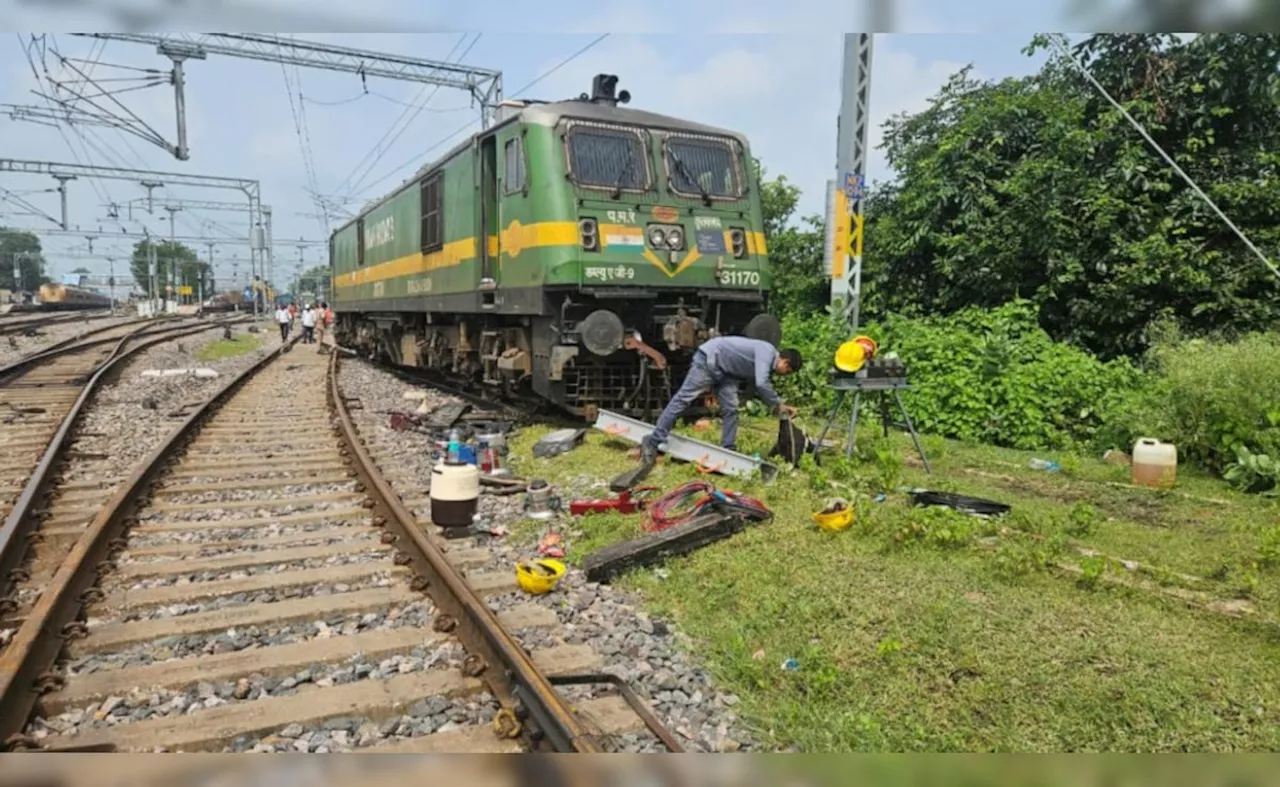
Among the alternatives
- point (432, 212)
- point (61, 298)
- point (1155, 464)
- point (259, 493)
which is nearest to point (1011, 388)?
point (1155, 464)

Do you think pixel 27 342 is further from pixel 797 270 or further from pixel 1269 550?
pixel 1269 550

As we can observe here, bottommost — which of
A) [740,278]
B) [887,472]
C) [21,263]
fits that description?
[887,472]

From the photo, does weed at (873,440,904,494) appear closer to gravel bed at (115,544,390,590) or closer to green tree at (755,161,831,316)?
gravel bed at (115,544,390,590)

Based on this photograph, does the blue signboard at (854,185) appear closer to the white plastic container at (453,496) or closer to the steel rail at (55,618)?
the white plastic container at (453,496)

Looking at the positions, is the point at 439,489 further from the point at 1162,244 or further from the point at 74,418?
the point at 1162,244

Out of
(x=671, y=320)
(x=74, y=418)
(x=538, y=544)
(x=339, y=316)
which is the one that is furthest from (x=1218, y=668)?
(x=339, y=316)

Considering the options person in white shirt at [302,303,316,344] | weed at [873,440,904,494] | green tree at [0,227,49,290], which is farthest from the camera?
green tree at [0,227,49,290]

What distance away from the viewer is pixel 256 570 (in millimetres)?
4855

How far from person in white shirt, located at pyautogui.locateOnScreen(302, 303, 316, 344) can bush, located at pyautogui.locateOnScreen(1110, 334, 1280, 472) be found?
24.6m

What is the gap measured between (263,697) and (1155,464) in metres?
6.84

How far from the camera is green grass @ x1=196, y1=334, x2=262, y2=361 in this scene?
21.5m

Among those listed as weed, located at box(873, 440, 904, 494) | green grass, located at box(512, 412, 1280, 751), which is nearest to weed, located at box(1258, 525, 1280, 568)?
green grass, located at box(512, 412, 1280, 751)

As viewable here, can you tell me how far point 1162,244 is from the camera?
35.0 feet

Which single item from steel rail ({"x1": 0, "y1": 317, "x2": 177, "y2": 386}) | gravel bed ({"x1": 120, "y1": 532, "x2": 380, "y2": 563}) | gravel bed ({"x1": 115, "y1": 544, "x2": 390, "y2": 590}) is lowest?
gravel bed ({"x1": 115, "y1": 544, "x2": 390, "y2": 590})
